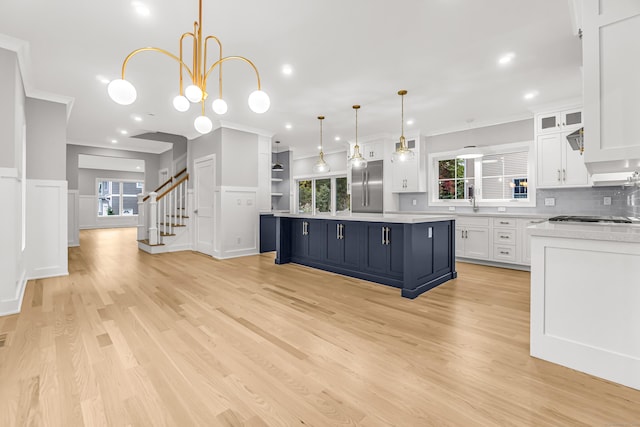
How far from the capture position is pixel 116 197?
542 inches

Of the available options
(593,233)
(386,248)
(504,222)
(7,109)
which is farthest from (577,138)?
(7,109)

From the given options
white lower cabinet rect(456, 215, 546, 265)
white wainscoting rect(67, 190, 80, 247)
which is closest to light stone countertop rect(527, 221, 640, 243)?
white lower cabinet rect(456, 215, 546, 265)

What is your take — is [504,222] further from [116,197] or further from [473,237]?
[116,197]

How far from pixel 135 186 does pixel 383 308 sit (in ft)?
49.5

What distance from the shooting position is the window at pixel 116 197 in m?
13.5

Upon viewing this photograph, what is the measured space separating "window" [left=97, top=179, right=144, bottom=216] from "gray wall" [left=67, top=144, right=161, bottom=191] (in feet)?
15.4

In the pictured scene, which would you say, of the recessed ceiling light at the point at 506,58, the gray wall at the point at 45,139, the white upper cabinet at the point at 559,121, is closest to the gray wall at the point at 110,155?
the gray wall at the point at 45,139

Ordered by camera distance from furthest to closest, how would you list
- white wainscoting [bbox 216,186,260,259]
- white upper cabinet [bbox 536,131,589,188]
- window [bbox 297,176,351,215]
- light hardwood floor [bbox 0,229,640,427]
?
1. window [bbox 297,176,351,215]
2. white wainscoting [bbox 216,186,260,259]
3. white upper cabinet [bbox 536,131,589,188]
4. light hardwood floor [bbox 0,229,640,427]

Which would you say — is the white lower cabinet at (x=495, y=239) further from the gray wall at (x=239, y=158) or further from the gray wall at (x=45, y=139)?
the gray wall at (x=45, y=139)

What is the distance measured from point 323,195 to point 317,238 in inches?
160

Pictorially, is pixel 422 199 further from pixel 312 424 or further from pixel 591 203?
pixel 312 424

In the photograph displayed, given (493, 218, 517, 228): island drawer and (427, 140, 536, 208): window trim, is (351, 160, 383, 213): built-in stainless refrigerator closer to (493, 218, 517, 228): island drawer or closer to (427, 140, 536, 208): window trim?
(427, 140, 536, 208): window trim

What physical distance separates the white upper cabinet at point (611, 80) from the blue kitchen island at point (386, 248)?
6.21 feet

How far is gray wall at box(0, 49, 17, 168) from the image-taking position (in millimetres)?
3135
